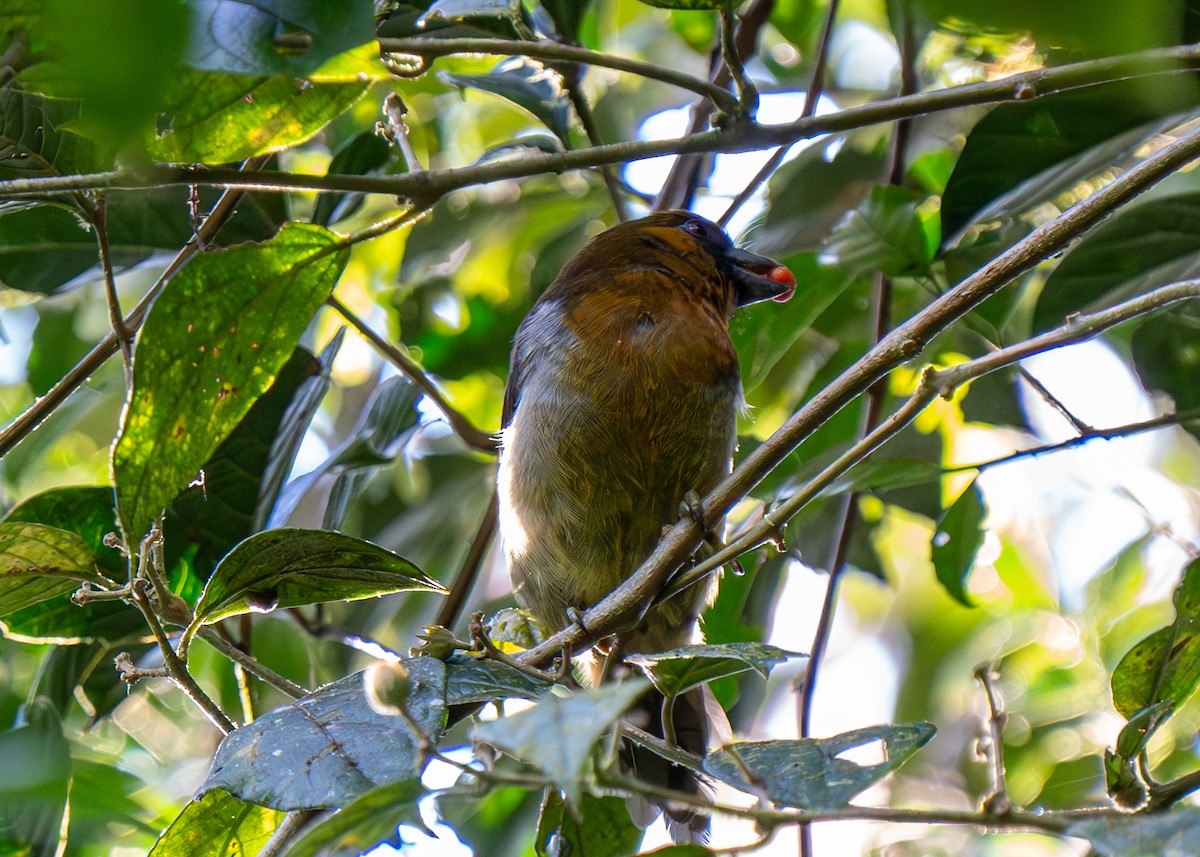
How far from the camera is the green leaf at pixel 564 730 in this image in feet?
3.20

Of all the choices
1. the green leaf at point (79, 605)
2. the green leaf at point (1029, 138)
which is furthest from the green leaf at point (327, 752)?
the green leaf at point (1029, 138)

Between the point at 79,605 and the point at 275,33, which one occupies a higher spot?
the point at 275,33

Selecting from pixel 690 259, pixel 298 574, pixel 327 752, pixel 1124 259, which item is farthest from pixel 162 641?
pixel 690 259

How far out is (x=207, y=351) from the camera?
1.61m

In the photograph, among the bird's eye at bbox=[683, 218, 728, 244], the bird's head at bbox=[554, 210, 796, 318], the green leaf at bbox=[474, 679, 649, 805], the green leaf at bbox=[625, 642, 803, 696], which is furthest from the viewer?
the bird's eye at bbox=[683, 218, 728, 244]

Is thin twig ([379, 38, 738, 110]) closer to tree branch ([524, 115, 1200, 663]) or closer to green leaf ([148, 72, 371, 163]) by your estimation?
green leaf ([148, 72, 371, 163])

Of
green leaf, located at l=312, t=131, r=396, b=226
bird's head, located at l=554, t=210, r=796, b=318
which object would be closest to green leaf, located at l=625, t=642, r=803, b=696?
green leaf, located at l=312, t=131, r=396, b=226

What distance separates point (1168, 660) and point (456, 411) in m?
1.94

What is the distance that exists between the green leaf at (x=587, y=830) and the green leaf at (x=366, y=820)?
2.05 ft

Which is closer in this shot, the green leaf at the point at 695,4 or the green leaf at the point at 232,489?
the green leaf at the point at 695,4

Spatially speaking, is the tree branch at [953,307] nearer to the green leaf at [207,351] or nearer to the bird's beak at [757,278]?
the green leaf at [207,351]

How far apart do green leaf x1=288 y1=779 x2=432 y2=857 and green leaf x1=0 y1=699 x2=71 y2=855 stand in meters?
0.71

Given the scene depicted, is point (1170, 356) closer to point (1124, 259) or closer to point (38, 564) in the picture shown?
point (1124, 259)

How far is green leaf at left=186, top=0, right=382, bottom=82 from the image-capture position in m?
1.30
